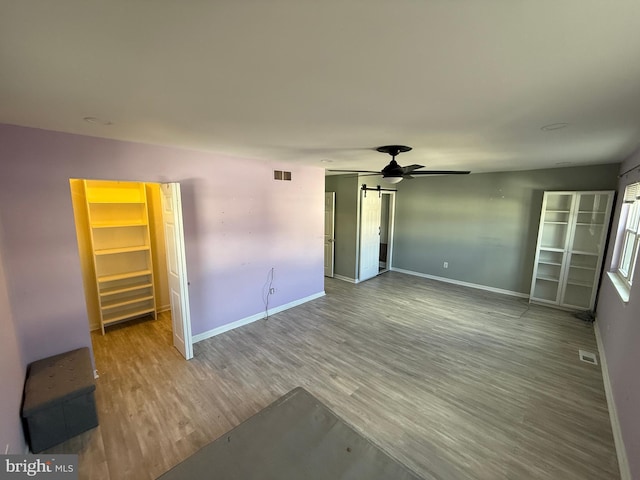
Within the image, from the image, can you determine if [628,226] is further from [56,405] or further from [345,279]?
[56,405]

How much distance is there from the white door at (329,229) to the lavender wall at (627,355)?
448 centimetres

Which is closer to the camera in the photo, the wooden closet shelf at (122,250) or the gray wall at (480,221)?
the wooden closet shelf at (122,250)

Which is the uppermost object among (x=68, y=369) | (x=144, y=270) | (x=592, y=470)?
(x=144, y=270)

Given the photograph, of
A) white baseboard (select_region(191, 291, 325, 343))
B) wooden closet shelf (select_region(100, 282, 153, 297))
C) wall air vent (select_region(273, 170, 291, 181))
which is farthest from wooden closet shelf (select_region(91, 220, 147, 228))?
wall air vent (select_region(273, 170, 291, 181))

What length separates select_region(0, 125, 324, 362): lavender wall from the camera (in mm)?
2275

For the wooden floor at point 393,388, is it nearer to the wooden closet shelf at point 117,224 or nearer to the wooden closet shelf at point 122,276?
the wooden closet shelf at point 122,276

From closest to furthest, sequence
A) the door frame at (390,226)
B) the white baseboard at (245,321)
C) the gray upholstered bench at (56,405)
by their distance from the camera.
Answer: the gray upholstered bench at (56,405), the white baseboard at (245,321), the door frame at (390,226)

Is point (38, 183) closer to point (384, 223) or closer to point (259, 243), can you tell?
point (259, 243)

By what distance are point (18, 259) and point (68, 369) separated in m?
1.03

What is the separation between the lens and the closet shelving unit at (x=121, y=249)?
3.72 metres

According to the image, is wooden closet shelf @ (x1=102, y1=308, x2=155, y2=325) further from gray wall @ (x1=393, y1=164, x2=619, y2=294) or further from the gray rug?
gray wall @ (x1=393, y1=164, x2=619, y2=294)

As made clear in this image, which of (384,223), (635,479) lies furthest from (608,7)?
(384,223)

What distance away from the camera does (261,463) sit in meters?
1.46

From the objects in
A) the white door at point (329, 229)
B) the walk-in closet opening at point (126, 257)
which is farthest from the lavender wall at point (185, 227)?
the white door at point (329, 229)
